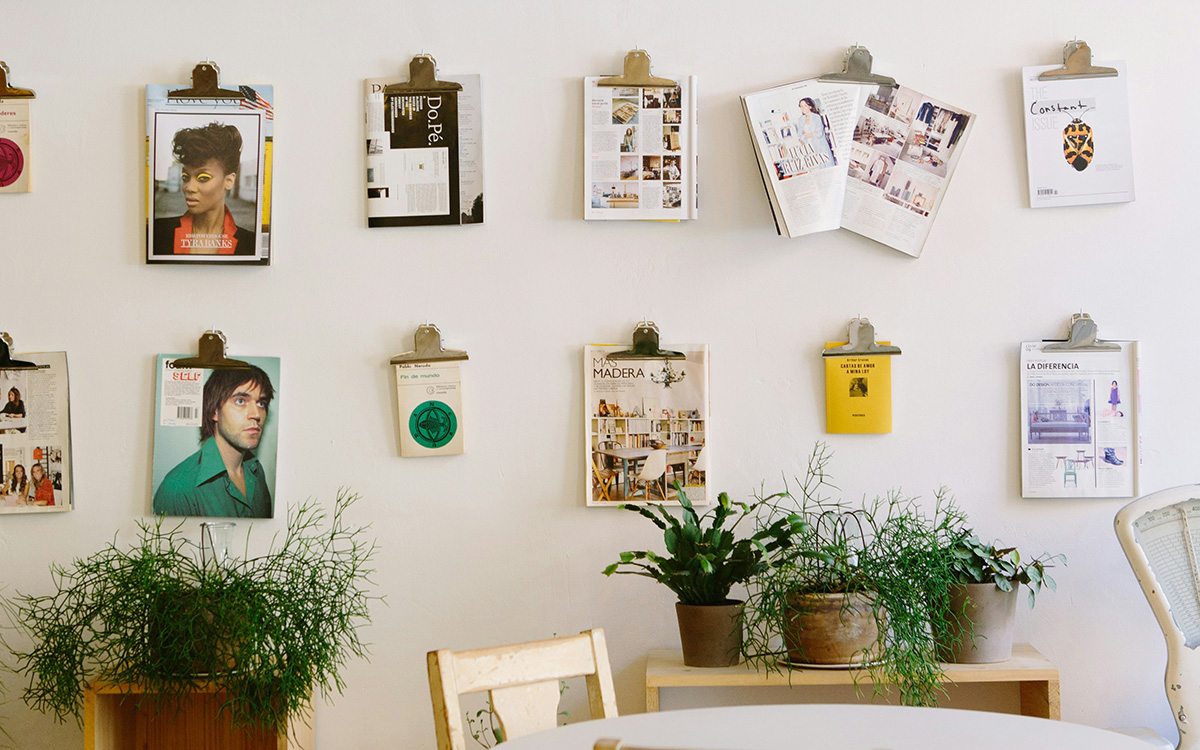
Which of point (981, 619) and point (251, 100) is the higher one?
point (251, 100)

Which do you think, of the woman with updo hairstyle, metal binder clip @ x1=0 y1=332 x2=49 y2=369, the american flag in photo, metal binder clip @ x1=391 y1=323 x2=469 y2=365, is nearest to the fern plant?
metal binder clip @ x1=391 y1=323 x2=469 y2=365

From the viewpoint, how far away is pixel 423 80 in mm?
2449

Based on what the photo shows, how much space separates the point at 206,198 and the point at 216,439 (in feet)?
2.01

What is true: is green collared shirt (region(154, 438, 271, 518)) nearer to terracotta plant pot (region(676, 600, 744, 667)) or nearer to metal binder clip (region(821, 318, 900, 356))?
terracotta plant pot (region(676, 600, 744, 667))

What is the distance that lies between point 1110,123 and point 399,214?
5.76 feet

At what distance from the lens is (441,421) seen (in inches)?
96.0

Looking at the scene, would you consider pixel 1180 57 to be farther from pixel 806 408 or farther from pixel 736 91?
pixel 806 408

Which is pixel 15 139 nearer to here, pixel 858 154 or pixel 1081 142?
pixel 858 154

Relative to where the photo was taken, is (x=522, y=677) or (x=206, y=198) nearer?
(x=522, y=677)

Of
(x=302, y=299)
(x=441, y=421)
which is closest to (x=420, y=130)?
(x=302, y=299)

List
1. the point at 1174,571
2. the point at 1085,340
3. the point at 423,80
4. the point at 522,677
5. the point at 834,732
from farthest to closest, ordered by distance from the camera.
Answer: the point at 423,80
the point at 1085,340
the point at 1174,571
the point at 522,677
the point at 834,732

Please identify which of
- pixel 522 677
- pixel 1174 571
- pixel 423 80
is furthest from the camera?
pixel 423 80

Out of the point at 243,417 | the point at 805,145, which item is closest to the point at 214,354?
the point at 243,417

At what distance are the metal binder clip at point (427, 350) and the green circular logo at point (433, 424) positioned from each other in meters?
0.11
